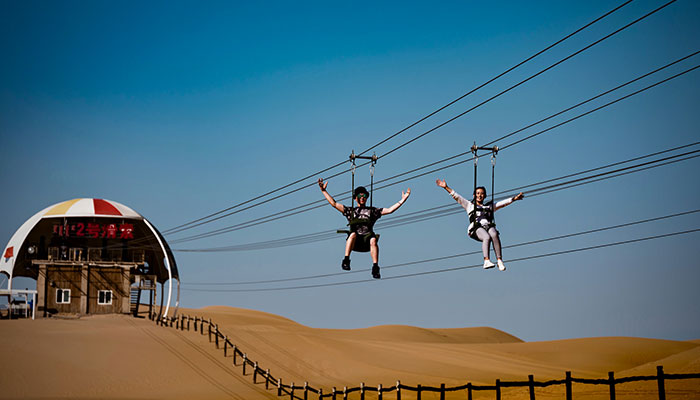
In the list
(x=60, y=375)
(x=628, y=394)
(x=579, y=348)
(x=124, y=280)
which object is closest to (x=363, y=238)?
(x=628, y=394)

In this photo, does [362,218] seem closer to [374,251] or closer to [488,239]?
[374,251]

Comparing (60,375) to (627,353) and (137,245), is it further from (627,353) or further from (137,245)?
(627,353)

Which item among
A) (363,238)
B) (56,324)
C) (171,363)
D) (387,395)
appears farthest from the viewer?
(56,324)

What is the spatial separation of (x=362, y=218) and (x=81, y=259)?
41285 millimetres

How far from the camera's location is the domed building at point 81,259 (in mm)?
55594

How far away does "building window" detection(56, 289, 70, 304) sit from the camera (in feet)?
182

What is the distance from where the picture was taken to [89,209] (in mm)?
57094

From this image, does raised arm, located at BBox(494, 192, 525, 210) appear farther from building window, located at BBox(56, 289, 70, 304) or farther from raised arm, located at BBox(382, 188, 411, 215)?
building window, located at BBox(56, 289, 70, 304)

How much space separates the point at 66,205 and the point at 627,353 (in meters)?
50.0

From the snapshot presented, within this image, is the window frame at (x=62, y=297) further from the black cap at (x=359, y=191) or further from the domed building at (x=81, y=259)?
the black cap at (x=359, y=191)

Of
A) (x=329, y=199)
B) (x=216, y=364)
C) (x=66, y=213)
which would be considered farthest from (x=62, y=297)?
(x=329, y=199)

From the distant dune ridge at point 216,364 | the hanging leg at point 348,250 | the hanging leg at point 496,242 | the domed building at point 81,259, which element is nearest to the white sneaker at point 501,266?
the hanging leg at point 496,242

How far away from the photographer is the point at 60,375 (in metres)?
37.1

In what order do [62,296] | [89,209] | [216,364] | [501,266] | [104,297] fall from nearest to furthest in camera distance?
[501,266] < [216,364] < [62,296] < [104,297] < [89,209]
